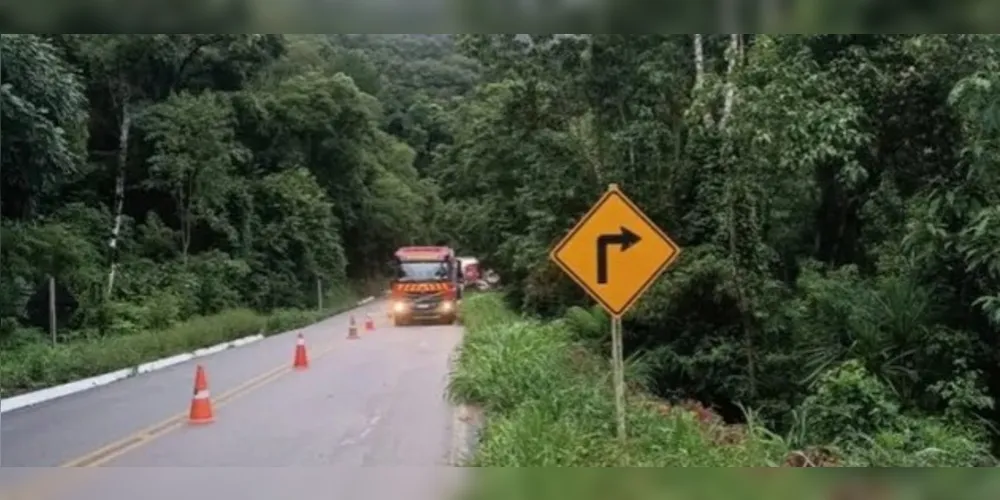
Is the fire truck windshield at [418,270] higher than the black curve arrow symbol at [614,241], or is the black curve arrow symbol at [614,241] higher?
the black curve arrow symbol at [614,241]

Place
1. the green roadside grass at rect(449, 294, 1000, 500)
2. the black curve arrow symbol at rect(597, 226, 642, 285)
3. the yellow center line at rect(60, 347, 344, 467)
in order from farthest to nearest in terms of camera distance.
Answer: the yellow center line at rect(60, 347, 344, 467) < the black curve arrow symbol at rect(597, 226, 642, 285) < the green roadside grass at rect(449, 294, 1000, 500)

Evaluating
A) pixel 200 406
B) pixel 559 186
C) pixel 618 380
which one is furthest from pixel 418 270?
pixel 618 380

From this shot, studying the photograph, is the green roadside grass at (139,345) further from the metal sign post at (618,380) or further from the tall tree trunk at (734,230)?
the tall tree trunk at (734,230)

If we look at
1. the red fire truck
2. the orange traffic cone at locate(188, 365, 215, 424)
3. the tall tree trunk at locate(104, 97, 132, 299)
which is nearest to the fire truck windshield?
the red fire truck

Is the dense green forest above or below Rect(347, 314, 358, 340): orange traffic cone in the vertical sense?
above

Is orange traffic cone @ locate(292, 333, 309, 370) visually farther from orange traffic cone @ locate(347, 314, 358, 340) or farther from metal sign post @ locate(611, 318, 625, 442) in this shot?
metal sign post @ locate(611, 318, 625, 442)

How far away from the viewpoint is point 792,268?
745cm

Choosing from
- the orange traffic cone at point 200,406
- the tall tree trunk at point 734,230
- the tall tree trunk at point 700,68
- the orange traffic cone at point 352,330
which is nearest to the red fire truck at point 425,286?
the orange traffic cone at point 352,330

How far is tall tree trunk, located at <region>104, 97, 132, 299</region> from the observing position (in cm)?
652

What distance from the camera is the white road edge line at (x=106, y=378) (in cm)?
670

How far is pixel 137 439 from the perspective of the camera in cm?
621

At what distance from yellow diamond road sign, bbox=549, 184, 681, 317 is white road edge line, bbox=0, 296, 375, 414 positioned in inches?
71.3

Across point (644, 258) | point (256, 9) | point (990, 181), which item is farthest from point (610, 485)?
point (990, 181)

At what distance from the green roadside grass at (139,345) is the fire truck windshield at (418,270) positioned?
322 millimetres
